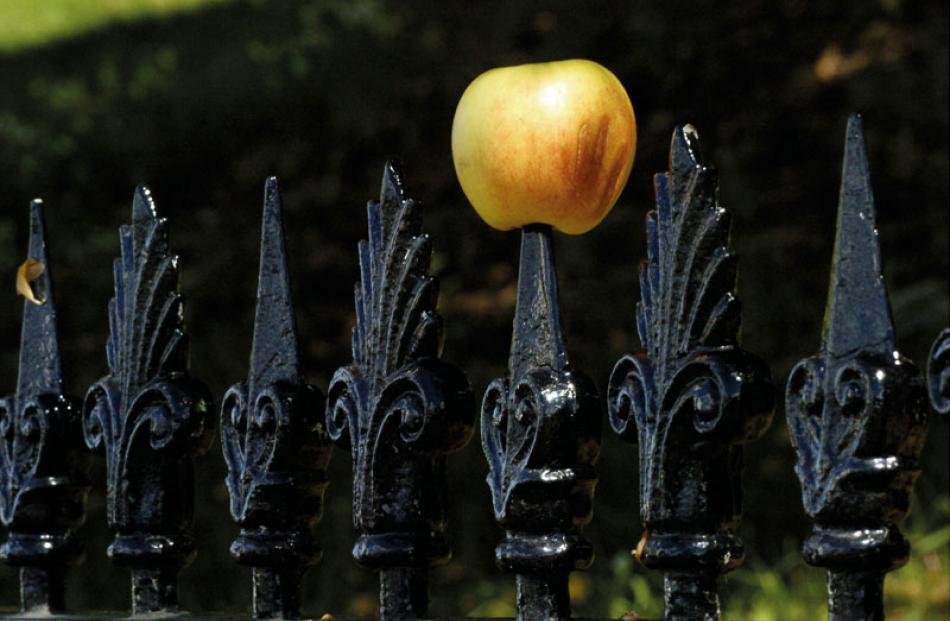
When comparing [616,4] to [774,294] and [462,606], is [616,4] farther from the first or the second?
[462,606]

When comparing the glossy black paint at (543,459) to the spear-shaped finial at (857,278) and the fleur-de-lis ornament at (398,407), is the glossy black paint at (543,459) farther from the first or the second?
the spear-shaped finial at (857,278)

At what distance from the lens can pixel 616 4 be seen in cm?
595

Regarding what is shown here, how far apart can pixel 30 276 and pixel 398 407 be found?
2.01 ft

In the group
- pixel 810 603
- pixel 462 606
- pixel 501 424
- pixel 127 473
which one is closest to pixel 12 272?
pixel 462 606

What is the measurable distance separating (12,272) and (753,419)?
14.7 feet

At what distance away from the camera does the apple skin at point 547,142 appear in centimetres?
140

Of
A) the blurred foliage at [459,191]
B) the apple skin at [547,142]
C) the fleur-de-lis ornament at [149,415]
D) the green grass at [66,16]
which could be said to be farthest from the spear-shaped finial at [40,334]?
the green grass at [66,16]

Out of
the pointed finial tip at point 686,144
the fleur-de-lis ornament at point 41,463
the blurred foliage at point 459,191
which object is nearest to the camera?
the pointed finial tip at point 686,144

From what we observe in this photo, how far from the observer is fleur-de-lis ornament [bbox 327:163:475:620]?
1.46m

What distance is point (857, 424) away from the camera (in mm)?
1237

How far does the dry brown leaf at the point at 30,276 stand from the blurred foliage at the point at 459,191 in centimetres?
202

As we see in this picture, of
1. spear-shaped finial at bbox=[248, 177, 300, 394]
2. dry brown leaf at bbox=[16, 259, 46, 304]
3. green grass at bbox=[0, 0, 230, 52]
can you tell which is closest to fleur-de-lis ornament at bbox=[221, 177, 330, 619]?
spear-shaped finial at bbox=[248, 177, 300, 394]

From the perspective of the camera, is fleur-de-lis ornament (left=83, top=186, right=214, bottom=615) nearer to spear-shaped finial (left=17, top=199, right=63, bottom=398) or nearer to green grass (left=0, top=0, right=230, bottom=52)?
spear-shaped finial (left=17, top=199, right=63, bottom=398)

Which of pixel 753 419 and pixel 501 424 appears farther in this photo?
pixel 501 424
